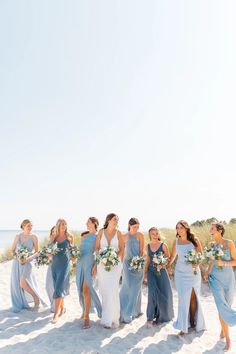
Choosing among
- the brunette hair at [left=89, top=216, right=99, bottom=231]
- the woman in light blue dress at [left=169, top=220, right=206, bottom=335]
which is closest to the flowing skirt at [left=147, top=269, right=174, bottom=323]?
the woman in light blue dress at [left=169, top=220, right=206, bottom=335]

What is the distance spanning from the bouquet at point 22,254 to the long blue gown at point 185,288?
4.08 m

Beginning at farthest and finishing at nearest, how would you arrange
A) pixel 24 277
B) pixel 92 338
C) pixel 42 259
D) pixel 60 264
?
pixel 24 277, pixel 42 259, pixel 60 264, pixel 92 338

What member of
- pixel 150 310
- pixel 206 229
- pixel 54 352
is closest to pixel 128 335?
pixel 150 310

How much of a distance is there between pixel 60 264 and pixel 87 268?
90cm

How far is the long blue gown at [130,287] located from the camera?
781 cm

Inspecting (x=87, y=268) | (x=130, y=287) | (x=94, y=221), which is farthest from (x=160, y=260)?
(x=94, y=221)

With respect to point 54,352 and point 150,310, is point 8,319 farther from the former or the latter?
point 150,310

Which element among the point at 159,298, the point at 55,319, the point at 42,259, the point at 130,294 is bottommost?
the point at 55,319

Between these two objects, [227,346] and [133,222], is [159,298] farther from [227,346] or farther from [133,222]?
[133,222]

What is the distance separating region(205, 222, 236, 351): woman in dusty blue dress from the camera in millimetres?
6465

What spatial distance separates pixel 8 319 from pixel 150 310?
360 centimetres

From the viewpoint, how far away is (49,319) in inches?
320

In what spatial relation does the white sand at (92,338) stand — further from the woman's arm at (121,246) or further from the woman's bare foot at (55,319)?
A: the woman's arm at (121,246)

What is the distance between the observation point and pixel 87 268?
24.7ft
